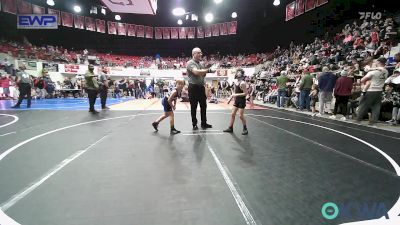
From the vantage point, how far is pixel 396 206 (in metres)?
2.10

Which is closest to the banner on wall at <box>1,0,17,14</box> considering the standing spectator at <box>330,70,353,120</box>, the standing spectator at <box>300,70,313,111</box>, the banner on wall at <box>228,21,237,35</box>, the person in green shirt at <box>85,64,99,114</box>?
the person in green shirt at <box>85,64,99,114</box>

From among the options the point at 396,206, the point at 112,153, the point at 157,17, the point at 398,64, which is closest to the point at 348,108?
the point at 398,64

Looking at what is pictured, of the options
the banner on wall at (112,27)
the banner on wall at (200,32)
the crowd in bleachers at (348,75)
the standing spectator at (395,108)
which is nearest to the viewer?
the standing spectator at (395,108)

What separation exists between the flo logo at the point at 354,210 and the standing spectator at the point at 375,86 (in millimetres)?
5332

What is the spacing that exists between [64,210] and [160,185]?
0.87 meters

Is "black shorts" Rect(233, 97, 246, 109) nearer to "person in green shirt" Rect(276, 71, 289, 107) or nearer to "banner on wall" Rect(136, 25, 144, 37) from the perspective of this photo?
"person in green shirt" Rect(276, 71, 289, 107)

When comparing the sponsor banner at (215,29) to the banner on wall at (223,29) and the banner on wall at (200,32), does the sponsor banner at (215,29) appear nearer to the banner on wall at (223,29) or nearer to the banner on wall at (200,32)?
the banner on wall at (223,29)

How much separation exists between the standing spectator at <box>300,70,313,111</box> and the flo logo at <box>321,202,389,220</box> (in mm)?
8298

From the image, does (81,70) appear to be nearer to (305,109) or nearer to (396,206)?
(305,109)

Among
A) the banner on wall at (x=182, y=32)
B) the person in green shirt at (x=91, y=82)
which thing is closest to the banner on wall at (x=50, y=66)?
the banner on wall at (x=182, y=32)

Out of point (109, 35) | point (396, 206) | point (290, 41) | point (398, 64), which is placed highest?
point (109, 35)

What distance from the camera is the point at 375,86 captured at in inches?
251

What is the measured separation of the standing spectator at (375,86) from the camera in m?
6.35

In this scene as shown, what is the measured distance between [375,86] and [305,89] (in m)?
3.78
